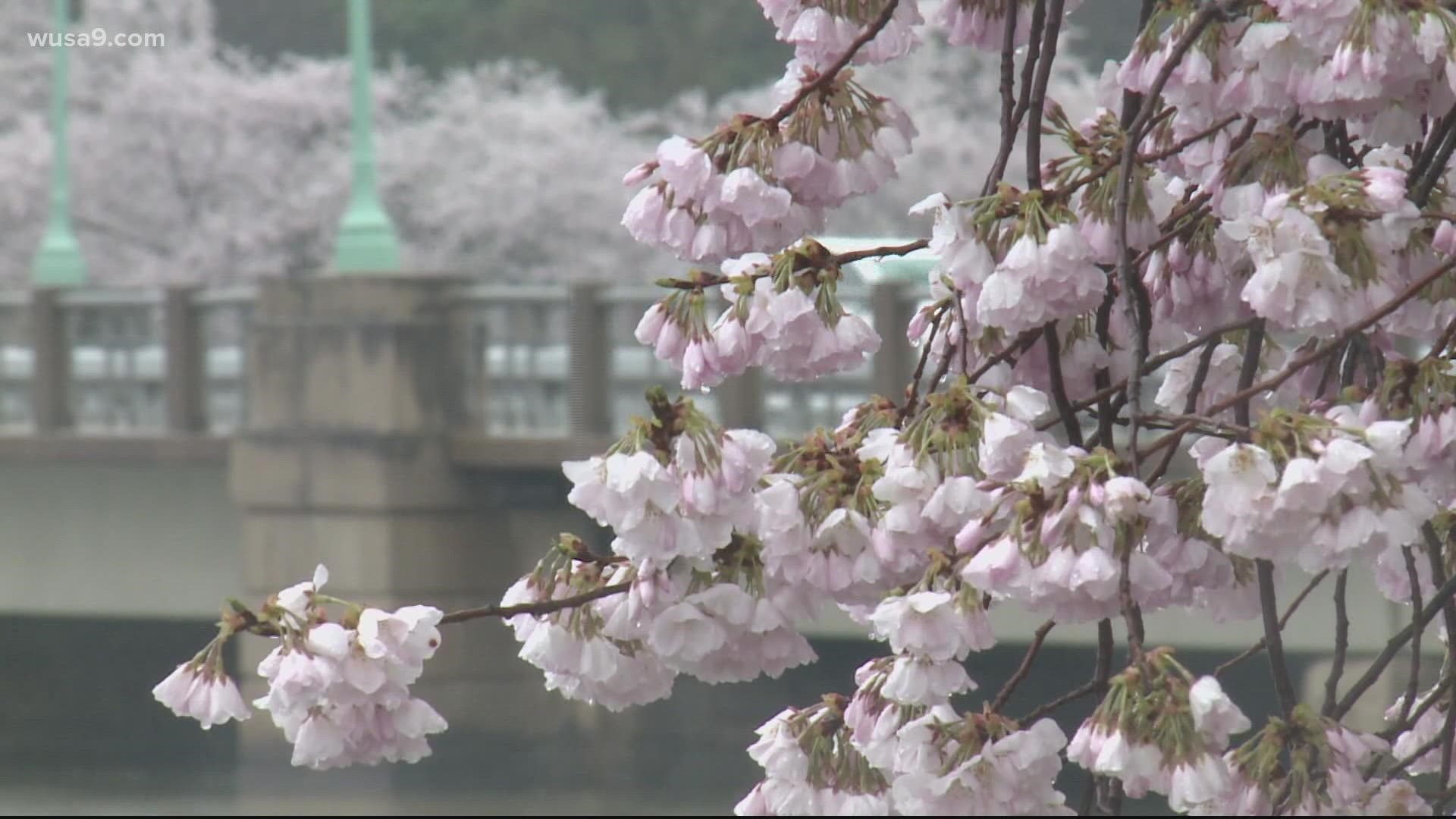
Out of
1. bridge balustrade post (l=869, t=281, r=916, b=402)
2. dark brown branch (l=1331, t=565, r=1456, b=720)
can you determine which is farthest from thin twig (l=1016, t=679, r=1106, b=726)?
bridge balustrade post (l=869, t=281, r=916, b=402)

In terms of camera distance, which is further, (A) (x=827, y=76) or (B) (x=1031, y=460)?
(A) (x=827, y=76)

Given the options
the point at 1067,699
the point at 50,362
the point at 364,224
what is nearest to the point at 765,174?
the point at 1067,699

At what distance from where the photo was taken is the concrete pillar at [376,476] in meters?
17.1

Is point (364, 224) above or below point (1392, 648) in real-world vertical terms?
above

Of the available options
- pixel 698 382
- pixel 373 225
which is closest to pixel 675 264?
pixel 373 225

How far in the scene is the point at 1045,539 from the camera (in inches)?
76.5

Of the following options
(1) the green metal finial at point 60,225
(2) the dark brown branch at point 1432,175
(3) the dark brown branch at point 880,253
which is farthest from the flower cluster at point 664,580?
(1) the green metal finial at point 60,225

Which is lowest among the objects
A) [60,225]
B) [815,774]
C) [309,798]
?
[309,798]

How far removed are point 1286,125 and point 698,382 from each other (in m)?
0.57

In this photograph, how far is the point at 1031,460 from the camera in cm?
198

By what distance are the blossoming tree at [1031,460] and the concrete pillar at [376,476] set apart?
48.2 ft

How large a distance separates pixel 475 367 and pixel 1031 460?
15632 millimetres

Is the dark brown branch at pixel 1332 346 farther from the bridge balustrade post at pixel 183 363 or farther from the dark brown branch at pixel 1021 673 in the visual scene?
the bridge balustrade post at pixel 183 363

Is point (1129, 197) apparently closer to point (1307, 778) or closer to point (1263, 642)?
point (1263, 642)
